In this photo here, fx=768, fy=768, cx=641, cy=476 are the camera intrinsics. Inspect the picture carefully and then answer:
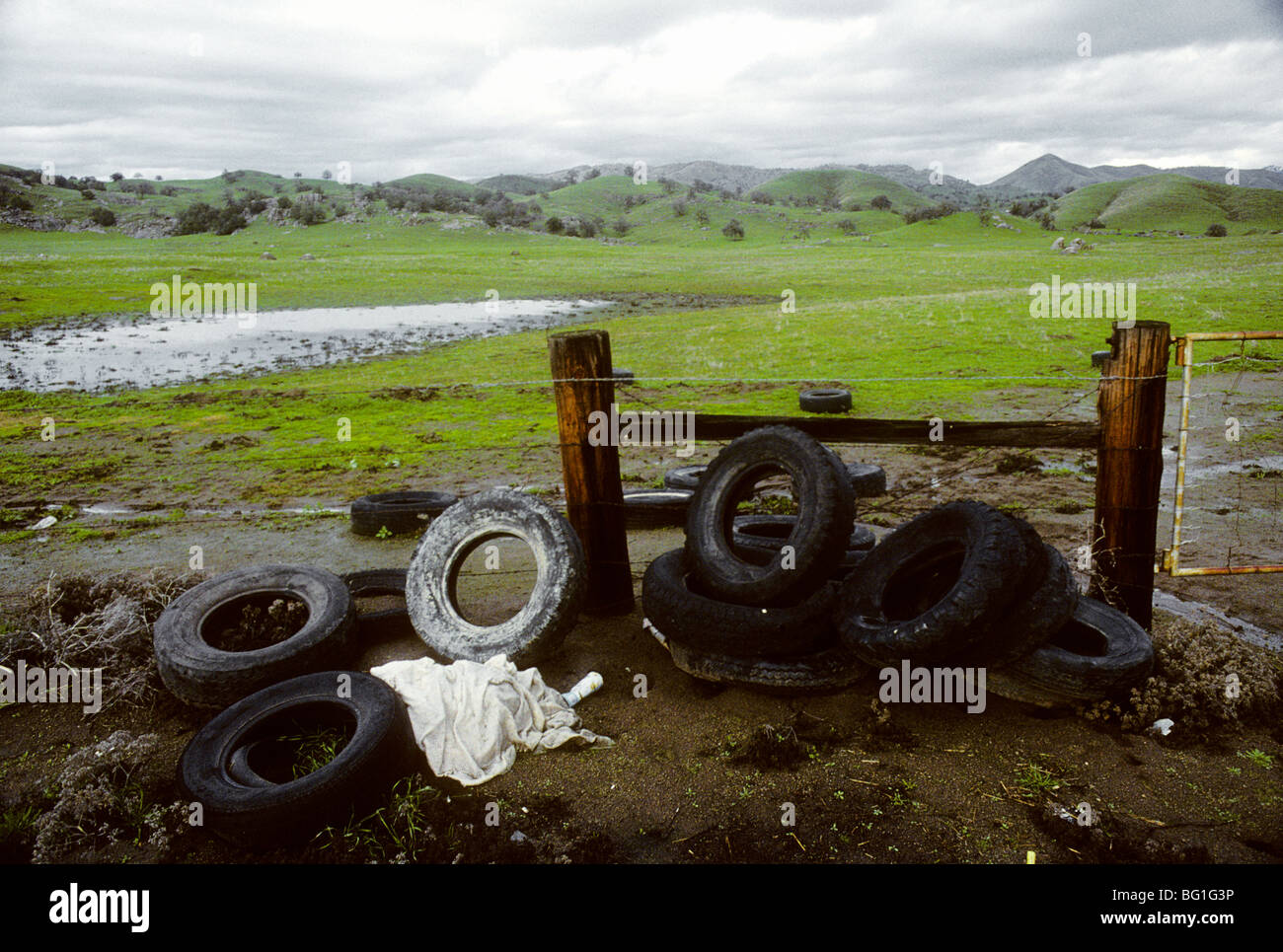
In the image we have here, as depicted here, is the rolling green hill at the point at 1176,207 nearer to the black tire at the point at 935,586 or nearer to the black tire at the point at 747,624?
the black tire at the point at 935,586

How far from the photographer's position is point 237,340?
28.2 meters

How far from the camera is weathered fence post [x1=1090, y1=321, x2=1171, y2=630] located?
5543 mm

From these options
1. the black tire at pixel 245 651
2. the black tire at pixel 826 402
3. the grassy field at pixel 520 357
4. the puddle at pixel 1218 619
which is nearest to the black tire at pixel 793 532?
the grassy field at pixel 520 357

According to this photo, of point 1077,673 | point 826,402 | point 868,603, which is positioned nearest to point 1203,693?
point 1077,673

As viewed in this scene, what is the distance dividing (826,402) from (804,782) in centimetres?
1061

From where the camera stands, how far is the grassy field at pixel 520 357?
518 inches

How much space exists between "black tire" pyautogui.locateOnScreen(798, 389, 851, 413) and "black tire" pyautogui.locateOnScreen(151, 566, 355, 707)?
10.3 metres

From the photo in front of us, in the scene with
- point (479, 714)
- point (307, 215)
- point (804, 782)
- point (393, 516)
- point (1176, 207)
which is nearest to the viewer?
point (804, 782)

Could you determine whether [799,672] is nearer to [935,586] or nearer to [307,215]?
[935,586]

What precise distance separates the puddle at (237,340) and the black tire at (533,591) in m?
18.1

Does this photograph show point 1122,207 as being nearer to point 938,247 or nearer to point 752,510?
point 938,247

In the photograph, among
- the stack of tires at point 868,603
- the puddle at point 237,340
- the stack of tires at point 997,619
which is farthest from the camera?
the puddle at point 237,340
